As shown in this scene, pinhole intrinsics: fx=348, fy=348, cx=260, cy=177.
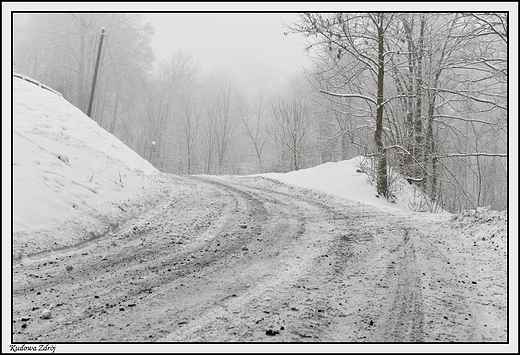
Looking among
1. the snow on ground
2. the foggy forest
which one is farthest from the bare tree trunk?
the snow on ground

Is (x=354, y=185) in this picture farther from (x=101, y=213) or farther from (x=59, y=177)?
(x=59, y=177)

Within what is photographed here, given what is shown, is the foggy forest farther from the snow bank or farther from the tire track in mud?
the tire track in mud

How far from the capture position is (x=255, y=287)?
151 inches

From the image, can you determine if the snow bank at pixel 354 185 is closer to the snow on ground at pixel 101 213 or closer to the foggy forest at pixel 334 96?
the snow on ground at pixel 101 213

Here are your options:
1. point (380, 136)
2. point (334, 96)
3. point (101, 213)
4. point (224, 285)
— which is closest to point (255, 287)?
point (224, 285)

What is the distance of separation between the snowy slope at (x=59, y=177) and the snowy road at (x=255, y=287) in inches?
27.5

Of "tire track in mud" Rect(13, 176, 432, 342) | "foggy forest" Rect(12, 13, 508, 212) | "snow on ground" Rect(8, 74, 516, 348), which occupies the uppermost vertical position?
"foggy forest" Rect(12, 13, 508, 212)

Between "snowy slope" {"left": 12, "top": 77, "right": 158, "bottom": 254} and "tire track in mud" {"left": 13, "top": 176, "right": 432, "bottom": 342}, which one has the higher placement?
"snowy slope" {"left": 12, "top": 77, "right": 158, "bottom": 254}

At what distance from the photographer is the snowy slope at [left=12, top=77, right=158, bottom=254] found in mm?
5363

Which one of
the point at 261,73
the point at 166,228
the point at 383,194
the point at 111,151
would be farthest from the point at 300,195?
the point at 261,73

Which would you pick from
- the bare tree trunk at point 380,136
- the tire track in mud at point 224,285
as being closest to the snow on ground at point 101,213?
the tire track in mud at point 224,285

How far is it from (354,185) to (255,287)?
9691mm

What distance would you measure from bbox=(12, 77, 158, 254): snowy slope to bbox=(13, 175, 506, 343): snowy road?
699mm

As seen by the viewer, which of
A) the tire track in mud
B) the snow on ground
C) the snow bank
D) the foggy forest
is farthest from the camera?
the snow bank
